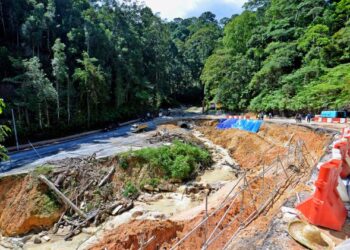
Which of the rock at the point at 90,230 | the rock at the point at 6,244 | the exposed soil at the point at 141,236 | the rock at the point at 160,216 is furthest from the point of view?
the rock at the point at 90,230

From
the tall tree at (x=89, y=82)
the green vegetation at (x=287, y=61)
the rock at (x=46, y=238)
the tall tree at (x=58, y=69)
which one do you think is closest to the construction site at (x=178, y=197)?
the rock at (x=46, y=238)

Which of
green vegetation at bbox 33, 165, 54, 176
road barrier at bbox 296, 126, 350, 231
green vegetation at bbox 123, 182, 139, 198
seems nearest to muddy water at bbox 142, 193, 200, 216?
green vegetation at bbox 123, 182, 139, 198

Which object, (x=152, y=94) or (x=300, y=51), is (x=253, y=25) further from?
(x=152, y=94)

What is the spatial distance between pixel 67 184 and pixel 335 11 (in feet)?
132

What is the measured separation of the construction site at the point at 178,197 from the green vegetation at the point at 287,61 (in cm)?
726

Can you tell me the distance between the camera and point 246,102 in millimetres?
41094

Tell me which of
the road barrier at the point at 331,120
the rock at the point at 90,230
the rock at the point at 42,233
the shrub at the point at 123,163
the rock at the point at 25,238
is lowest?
the rock at the point at 25,238

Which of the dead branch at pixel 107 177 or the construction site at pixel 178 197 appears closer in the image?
the construction site at pixel 178 197

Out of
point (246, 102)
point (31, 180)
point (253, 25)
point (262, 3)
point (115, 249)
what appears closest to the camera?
point (115, 249)

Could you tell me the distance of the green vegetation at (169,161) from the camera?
2008cm

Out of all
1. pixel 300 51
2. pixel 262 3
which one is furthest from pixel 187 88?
pixel 300 51

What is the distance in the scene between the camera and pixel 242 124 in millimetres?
30984

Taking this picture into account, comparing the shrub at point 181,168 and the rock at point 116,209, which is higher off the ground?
the shrub at point 181,168

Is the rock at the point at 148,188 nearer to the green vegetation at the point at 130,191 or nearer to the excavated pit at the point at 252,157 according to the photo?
the green vegetation at the point at 130,191
